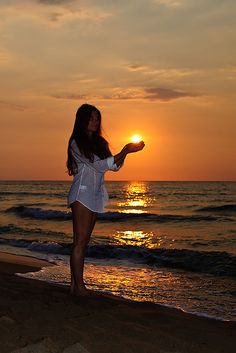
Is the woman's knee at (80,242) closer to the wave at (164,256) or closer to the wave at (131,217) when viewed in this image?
the wave at (164,256)

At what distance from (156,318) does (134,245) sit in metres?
7.91

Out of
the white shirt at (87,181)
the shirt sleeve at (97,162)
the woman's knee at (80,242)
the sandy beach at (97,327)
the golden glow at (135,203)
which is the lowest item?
the golden glow at (135,203)

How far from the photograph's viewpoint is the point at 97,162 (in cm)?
503

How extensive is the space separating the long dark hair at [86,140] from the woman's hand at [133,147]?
1.16 ft

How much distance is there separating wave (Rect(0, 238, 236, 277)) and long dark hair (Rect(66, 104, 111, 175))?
4555mm

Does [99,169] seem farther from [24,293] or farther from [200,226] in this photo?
[200,226]

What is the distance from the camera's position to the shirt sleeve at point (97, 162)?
16.1 feet

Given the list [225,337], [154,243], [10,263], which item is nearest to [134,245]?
[154,243]

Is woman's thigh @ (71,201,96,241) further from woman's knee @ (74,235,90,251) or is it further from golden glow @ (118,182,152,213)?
golden glow @ (118,182,152,213)

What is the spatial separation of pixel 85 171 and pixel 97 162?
6.9 inches

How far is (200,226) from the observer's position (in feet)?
61.8

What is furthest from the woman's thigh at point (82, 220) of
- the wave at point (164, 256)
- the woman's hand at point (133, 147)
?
the wave at point (164, 256)

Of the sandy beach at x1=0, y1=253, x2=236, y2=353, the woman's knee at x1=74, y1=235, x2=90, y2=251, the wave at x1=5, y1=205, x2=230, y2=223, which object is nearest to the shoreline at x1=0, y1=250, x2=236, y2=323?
the sandy beach at x1=0, y1=253, x2=236, y2=353

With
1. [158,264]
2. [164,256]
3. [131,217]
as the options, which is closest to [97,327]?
[158,264]
